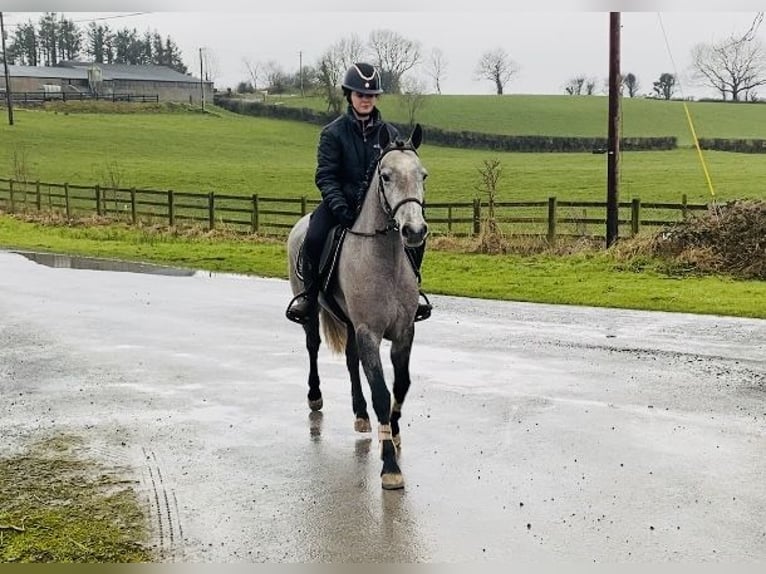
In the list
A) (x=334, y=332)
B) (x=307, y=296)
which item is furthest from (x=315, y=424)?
(x=307, y=296)

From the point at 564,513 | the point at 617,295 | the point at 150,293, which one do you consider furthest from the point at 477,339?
the point at 150,293

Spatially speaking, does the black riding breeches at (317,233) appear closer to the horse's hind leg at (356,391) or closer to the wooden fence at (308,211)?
the horse's hind leg at (356,391)

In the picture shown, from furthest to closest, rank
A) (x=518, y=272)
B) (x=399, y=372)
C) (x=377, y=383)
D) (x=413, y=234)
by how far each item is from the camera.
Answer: (x=518, y=272) → (x=399, y=372) → (x=377, y=383) → (x=413, y=234)

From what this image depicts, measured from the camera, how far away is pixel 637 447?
6.48 meters

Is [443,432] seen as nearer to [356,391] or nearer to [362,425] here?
[362,425]

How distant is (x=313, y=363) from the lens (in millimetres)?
7805

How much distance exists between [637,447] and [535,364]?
2.93 m

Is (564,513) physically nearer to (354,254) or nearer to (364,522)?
(364,522)

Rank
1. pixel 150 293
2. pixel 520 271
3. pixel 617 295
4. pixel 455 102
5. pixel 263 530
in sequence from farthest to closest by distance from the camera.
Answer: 1. pixel 455 102
2. pixel 520 271
3. pixel 150 293
4. pixel 617 295
5. pixel 263 530

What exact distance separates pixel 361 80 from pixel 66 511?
3632mm

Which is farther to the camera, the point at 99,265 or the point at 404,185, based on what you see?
the point at 99,265

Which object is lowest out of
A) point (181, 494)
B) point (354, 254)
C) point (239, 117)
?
point (181, 494)

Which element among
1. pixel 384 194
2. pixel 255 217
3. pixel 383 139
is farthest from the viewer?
pixel 255 217

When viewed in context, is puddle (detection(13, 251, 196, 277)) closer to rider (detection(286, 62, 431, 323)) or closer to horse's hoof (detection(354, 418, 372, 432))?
horse's hoof (detection(354, 418, 372, 432))
